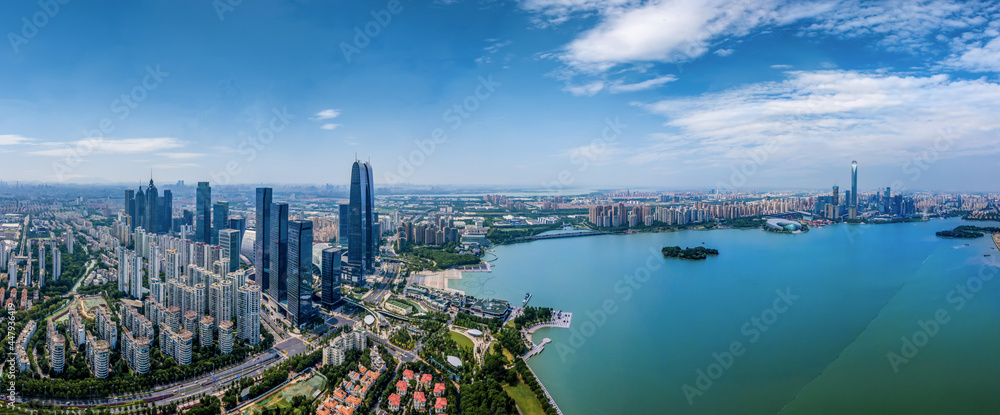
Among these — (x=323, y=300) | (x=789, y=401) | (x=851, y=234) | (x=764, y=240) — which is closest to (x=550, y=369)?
(x=789, y=401)

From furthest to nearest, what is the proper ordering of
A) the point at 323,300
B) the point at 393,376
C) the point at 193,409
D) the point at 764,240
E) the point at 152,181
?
the point at 764,240 < the point at 152,181 < the point at 323,300 < the point at 393,376 < the point at 193,409

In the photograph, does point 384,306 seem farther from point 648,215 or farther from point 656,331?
point 648,215

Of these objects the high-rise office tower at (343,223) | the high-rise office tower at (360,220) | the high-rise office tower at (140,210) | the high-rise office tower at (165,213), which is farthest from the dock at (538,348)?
the high-rise office tower at (140,210)

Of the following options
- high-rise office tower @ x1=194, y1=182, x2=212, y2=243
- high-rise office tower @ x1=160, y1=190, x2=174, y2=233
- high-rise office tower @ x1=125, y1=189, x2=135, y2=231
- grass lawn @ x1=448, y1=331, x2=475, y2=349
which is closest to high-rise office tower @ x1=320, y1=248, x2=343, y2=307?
grass lawn @ x1=448, y1=331, x2=475, y2=349

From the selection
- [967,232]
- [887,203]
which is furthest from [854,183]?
[967,232]

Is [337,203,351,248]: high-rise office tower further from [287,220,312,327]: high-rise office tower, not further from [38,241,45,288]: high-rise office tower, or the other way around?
[38,241,45,288]: high-rise office tower

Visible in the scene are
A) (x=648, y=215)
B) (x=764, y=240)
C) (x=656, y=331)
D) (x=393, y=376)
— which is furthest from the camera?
(x=648, y=215)

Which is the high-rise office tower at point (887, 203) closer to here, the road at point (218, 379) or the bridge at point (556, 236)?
the bridge at point (556, 236)

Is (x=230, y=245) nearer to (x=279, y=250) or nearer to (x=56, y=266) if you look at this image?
(x=279, y=250)
